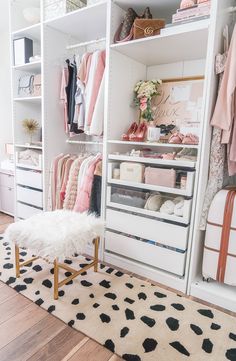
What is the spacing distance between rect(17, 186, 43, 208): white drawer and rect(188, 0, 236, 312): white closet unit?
5.24 ft

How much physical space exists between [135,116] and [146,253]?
1197 mm

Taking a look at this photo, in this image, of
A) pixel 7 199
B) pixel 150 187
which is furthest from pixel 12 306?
pixel 7 199

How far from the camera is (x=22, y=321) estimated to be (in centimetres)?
145

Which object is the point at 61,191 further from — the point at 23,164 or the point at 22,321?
the point at 22,321

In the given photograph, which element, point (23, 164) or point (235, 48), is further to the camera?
point (23, 164)

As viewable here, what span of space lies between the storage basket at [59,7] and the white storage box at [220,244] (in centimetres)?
195

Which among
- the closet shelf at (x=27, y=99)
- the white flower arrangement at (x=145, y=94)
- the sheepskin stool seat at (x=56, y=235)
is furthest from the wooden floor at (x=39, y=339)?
the closet shelf at (x=27, y=99)

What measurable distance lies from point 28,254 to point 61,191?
63 cm

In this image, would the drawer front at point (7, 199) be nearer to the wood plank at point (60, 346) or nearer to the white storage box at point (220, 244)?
the wood plank at point (60, 346)

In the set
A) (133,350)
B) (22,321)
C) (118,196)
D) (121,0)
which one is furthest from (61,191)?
(121,0)

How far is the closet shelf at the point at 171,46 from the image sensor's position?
61.3 inches

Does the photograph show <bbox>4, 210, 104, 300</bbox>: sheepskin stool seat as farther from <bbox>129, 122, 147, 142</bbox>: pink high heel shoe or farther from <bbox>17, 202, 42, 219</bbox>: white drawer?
<bbox>17, 202, 42, 219</bbox>: white drawer

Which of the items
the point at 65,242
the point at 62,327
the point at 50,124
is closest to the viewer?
the point at 62,327

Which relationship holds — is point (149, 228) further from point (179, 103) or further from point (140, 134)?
point (179, 103)
